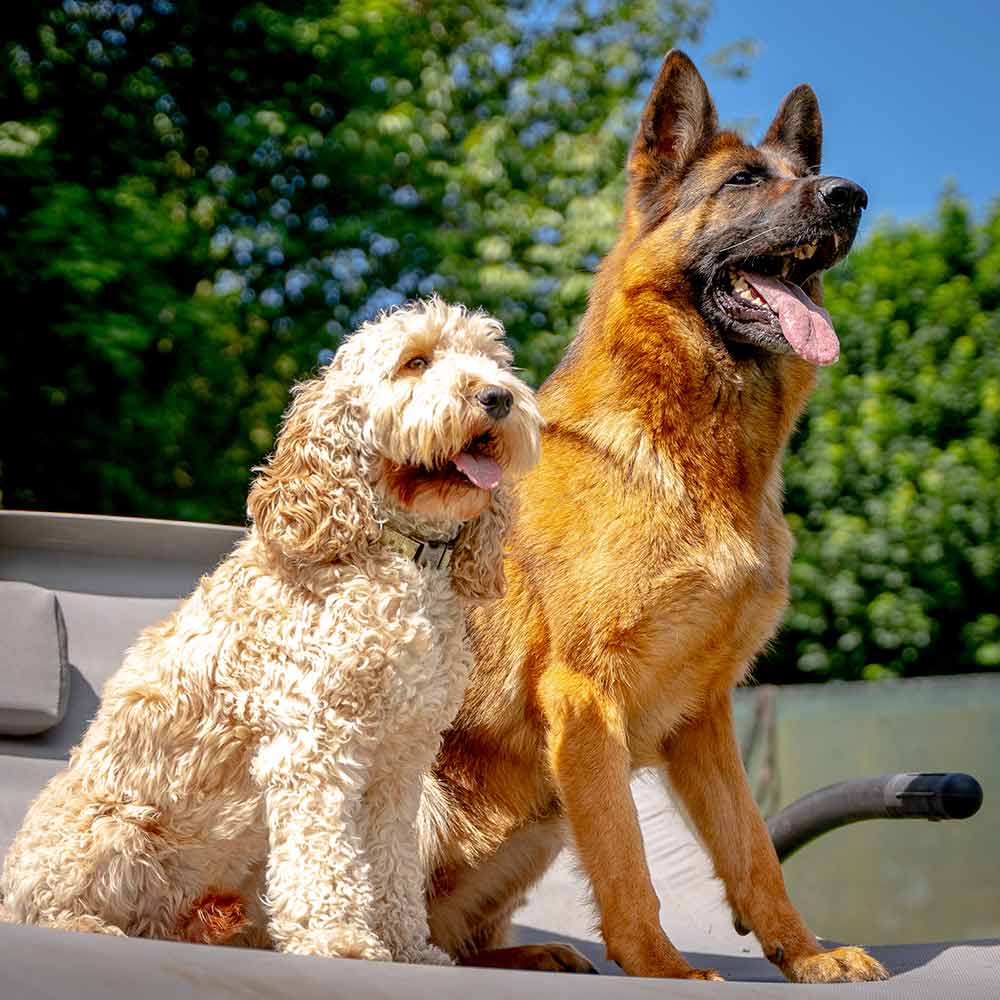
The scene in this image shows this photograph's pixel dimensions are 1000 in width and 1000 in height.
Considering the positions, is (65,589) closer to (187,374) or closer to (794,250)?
(794,250)

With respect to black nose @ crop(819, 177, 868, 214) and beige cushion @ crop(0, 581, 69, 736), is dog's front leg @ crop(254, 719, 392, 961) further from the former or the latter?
beige cushion @ crop(0, 581, 69, 736)

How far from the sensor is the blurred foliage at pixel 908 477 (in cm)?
1242

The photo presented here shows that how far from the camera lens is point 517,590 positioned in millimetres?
2748

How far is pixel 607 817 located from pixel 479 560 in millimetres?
584

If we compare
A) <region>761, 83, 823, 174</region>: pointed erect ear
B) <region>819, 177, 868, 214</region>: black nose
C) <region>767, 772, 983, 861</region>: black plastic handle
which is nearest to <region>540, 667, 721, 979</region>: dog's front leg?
<region>767, 772, 983, 861</region>: black plastic handle

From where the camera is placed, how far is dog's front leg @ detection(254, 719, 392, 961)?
194 cm

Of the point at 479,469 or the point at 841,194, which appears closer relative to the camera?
the point at 479,469

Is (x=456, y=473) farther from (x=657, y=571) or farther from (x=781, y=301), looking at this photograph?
(x=781, y=301)

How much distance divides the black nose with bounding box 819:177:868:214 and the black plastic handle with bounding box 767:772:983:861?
1.24m

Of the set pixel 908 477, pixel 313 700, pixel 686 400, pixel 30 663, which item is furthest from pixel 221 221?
pixel 313 700

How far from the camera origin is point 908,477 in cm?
1258

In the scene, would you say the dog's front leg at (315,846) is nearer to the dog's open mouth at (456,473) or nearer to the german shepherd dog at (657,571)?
the dog's open mouth at (456,473)

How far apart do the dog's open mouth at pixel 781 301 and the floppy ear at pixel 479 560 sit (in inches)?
29.4

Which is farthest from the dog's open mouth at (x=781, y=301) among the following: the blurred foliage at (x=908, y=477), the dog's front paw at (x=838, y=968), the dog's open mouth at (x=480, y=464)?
the blurred foliage at (x=908, y=477)
